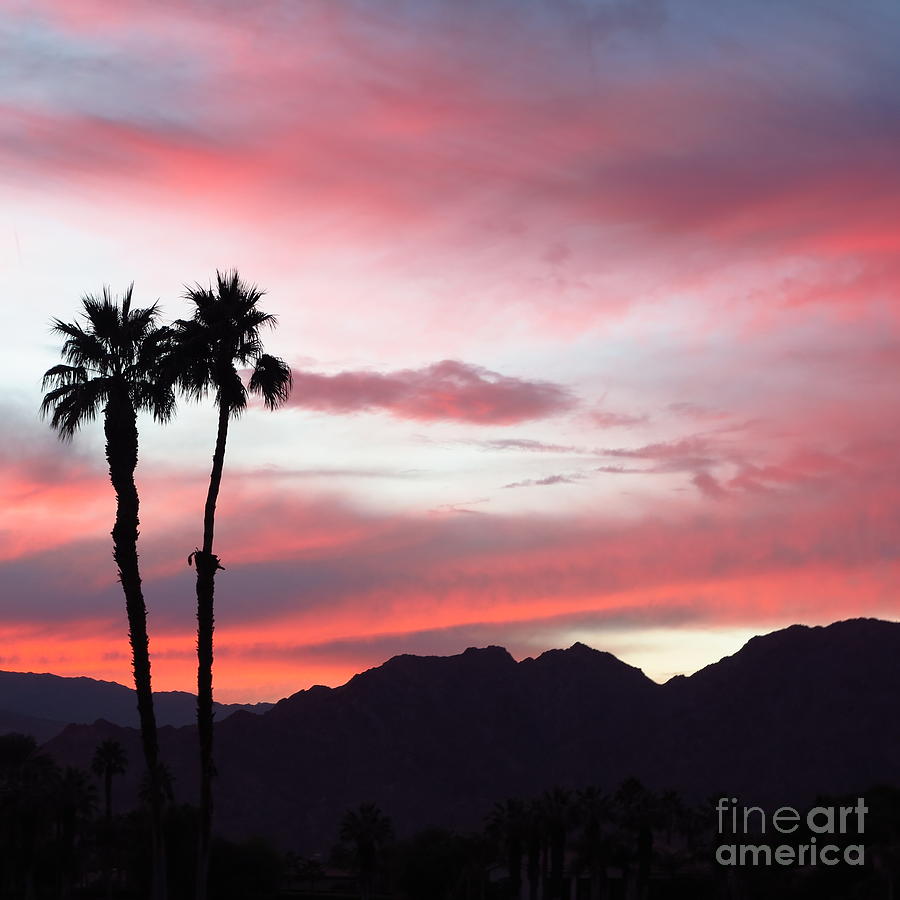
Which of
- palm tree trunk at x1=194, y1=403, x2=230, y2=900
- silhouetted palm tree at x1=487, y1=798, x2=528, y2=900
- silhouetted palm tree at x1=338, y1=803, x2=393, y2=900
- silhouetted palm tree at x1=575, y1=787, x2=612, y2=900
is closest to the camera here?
palm tree trunk at x1=194, y1=403, x2=230, y2=900

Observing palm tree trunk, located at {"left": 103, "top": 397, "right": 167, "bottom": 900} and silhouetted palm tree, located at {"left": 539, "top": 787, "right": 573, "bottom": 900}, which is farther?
silhouetted palm tree, located at {"left": 539, "top": 787, "right": 573, "bottom": 900}

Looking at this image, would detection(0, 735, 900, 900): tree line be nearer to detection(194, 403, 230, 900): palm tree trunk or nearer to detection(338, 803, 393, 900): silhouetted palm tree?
detection(338, 803, 393, 900): silhouetted palm tree

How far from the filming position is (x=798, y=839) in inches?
5246

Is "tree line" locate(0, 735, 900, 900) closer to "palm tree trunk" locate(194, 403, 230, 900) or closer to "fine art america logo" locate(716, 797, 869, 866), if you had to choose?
"fine art america logo" locate(716, 797, 869, 866)

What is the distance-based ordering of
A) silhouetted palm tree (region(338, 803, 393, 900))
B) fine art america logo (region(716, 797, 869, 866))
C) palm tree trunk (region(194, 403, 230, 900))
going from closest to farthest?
palm tree trunk (region(194, 403, 230, 900)), silhouetted palm tree (region(338, 803, 393, 900)), fine art america logo (region(716, 797, 869, 866))

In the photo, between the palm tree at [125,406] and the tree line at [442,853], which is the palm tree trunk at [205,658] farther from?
the tree line at [442,853]

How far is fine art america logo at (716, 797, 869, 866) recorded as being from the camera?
376 feet

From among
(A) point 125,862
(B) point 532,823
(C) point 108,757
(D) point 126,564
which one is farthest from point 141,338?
(C) point 108,757

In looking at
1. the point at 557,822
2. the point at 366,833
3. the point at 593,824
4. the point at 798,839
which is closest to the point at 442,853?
the point at 366,833

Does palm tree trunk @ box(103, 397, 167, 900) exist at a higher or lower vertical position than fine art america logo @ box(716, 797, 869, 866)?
higher

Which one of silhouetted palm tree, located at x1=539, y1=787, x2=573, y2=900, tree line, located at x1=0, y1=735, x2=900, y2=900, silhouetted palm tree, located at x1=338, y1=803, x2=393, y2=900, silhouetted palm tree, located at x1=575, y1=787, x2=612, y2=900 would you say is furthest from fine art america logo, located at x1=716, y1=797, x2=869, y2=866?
silhouetted palm tree, located at x1=338, y1=803, x2=393, y2=900

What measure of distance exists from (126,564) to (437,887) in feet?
292

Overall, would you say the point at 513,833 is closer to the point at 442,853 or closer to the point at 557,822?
the point at 557,822

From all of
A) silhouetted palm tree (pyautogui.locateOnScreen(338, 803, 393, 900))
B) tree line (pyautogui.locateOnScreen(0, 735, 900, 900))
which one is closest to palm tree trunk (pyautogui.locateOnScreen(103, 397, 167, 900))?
tree line (pyautogui.locateOnScreen(0, 735, 900, 900))
